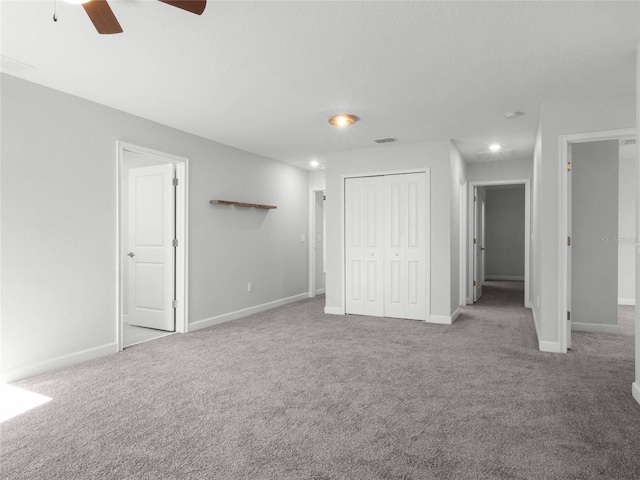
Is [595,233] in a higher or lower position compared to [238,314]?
higher

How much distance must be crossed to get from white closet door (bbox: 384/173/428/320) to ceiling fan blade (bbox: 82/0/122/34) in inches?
161

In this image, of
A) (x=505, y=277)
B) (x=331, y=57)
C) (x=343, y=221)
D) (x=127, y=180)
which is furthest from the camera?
(x=505, y=277)

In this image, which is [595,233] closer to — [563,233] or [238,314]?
[563,233]

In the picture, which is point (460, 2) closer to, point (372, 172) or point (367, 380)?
point (367, 380)

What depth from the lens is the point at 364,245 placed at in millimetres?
5656

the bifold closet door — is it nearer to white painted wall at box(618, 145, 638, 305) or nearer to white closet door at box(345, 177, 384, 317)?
white closet door at box(345, 177, 384, 317)

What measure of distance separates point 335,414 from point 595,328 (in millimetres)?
3851

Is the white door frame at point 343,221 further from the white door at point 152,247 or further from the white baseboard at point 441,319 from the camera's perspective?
the white door at point 152,247

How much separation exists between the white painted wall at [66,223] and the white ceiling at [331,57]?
0.25 meters

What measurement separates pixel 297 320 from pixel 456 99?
130 inches

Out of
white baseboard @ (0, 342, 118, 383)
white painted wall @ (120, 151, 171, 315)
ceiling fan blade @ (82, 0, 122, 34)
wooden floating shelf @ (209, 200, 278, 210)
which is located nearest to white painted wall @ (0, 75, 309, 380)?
white baseboard @ (0, 342, 118, 383)

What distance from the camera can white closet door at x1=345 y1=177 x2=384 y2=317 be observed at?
5555 millimetres

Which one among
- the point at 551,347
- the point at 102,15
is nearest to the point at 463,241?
the point at 551,347

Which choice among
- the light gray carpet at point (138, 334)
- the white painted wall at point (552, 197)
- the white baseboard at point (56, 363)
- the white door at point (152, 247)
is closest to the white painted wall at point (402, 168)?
the white painted wall at point (552, 197)
